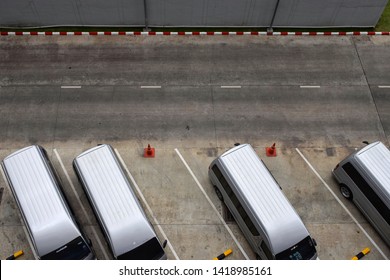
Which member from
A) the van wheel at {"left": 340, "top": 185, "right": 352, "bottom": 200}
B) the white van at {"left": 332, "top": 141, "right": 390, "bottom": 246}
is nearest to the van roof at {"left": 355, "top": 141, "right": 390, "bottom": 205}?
the white van at {"left": 332, "top": 141, "right": 390, "bottom": 246}

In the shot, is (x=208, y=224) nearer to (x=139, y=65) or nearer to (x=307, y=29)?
(x=139, y=65)

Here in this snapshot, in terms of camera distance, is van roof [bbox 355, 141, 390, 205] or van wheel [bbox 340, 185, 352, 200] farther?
van wheel [bbox 340, 185, 352, 200]

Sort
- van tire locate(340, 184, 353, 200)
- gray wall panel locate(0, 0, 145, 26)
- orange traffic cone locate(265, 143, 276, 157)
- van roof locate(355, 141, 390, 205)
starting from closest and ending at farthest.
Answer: van roof locate(355, 141, 390, 205), van tire locate(340, 184, 353, 200), orange traffic cone locate(265, 143, 276, 157), gray wall panel locate(0, 0, 145, 26)

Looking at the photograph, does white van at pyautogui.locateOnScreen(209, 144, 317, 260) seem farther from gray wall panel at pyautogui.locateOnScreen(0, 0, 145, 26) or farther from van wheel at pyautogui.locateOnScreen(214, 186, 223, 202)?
gray wall panel at pyautogui.locateOnScreen(0, 0, 145, 26)

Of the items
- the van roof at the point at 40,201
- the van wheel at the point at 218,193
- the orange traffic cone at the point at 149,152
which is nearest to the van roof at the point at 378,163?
the van wheel at the point at 218,193

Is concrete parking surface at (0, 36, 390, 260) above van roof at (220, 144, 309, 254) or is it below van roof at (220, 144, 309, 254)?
above

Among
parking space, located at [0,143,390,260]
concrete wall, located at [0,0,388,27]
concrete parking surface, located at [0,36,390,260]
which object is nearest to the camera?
parking space, located at [0,143,390,260]

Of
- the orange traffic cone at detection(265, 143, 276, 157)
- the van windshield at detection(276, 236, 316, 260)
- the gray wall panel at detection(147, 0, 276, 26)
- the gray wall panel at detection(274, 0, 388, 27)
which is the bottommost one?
the van windshield at detection(276, 236, 316, 260)

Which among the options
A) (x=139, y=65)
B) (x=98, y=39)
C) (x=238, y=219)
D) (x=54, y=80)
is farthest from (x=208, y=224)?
(x=98, y=39)
